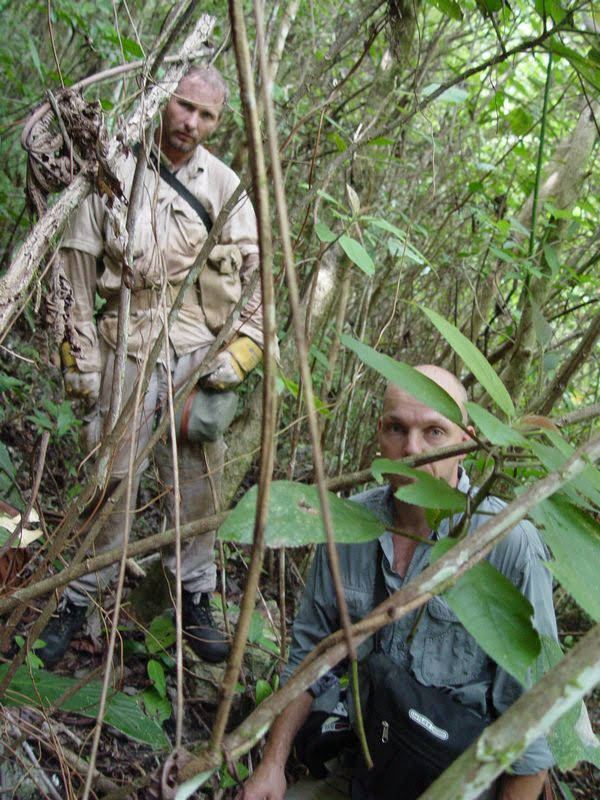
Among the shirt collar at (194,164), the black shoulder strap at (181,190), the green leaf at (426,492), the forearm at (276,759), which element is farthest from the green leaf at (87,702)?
the shirt collar at (194,164)

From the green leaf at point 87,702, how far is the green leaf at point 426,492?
1368mm

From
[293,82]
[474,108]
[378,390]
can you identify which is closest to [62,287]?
[378,390]

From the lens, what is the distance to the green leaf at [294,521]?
2.90ft

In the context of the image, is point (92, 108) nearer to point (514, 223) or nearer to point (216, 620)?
point (514, 223)

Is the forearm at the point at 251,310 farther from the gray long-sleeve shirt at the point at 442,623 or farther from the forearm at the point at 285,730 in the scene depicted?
the forearm at the point at 285,730

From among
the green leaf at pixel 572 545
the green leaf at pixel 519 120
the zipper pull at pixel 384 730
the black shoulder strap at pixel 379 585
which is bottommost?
the zipper pull at pixel 384 730

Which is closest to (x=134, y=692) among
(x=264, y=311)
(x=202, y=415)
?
(x=202, y=415)

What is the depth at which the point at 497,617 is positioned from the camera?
2.79 ft

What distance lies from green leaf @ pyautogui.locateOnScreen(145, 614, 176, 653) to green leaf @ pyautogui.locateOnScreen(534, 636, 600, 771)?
2147 mm

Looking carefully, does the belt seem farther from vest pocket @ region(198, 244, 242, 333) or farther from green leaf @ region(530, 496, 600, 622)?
green leaf @ region(530, 496, 600, 622)

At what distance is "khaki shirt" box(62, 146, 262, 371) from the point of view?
2766 mm

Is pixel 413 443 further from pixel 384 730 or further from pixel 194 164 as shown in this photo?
pixel 194 164

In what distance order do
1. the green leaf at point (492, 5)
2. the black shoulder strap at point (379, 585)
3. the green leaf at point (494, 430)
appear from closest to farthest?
the green leaf at point (494, 430) < the green leaf at point (492, 5) < the black shoulder strap at point (379, 585)

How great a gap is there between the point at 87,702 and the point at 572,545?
1.64 meters
